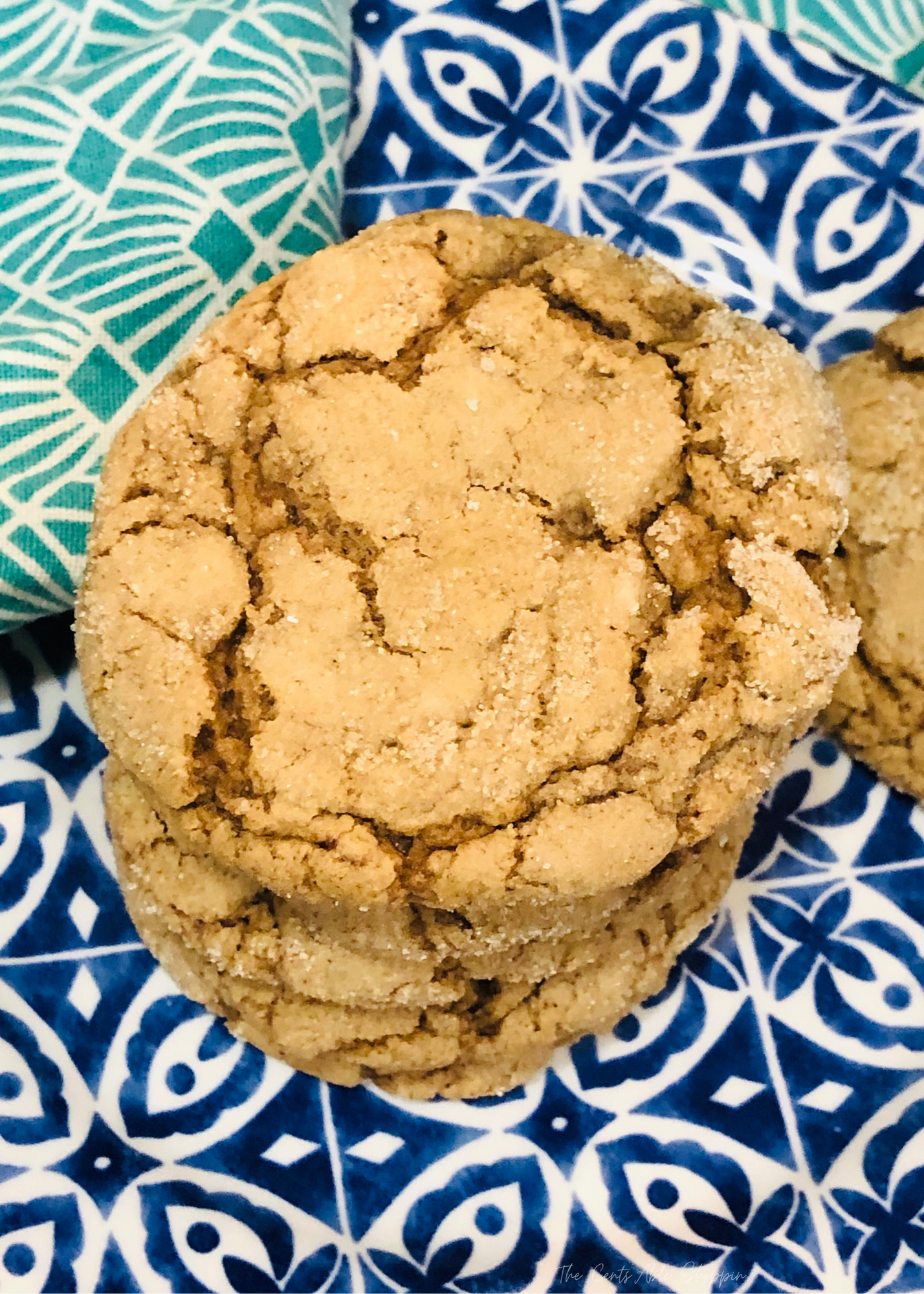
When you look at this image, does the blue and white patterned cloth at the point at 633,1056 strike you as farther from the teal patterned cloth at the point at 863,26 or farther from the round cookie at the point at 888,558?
the teal patterned cloth at the point at 863,26

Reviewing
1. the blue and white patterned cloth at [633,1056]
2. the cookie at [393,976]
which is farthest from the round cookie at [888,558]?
the cookie at [393,976]

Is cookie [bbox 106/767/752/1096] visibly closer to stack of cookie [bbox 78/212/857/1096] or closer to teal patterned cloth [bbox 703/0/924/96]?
stack of cookie [bbox 78/212/857/1096]

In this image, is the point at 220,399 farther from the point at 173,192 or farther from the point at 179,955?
the point at 179,955

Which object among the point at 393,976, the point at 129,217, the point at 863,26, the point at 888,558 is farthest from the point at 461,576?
the point at 863,26

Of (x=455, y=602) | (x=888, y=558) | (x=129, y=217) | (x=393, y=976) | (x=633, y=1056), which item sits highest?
(x=129, y=217)

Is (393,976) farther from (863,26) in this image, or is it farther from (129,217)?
(863,26)

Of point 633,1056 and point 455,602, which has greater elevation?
point 455,602
